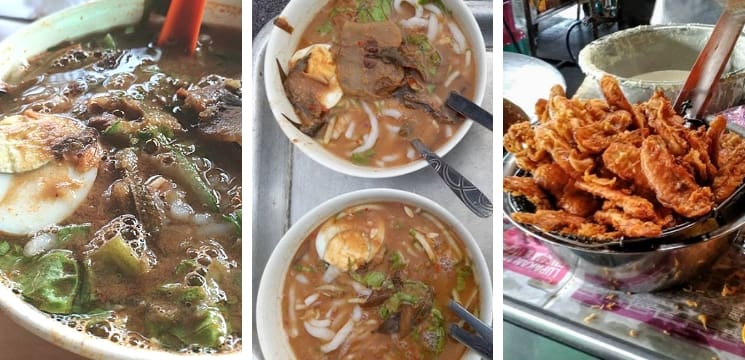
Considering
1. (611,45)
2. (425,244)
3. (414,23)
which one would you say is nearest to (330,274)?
(425,244)

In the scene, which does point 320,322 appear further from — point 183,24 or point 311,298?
point 183,24

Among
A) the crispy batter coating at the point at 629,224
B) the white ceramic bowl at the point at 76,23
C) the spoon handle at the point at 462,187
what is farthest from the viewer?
the white ceramic bowl at the point at 76,23

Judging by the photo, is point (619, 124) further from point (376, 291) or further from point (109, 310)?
point (109, 310)

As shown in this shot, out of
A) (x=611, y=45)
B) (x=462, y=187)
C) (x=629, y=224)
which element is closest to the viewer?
(x=629, y=224)

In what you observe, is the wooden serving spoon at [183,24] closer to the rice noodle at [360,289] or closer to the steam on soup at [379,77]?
the steam on soup at [379,77]

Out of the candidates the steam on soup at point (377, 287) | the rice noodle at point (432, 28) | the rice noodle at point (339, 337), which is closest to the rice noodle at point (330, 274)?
the steam on soup at point (377, 287)

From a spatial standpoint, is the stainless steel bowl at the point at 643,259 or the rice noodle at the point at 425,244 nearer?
the stainless steel bowl at the point at 643,259
